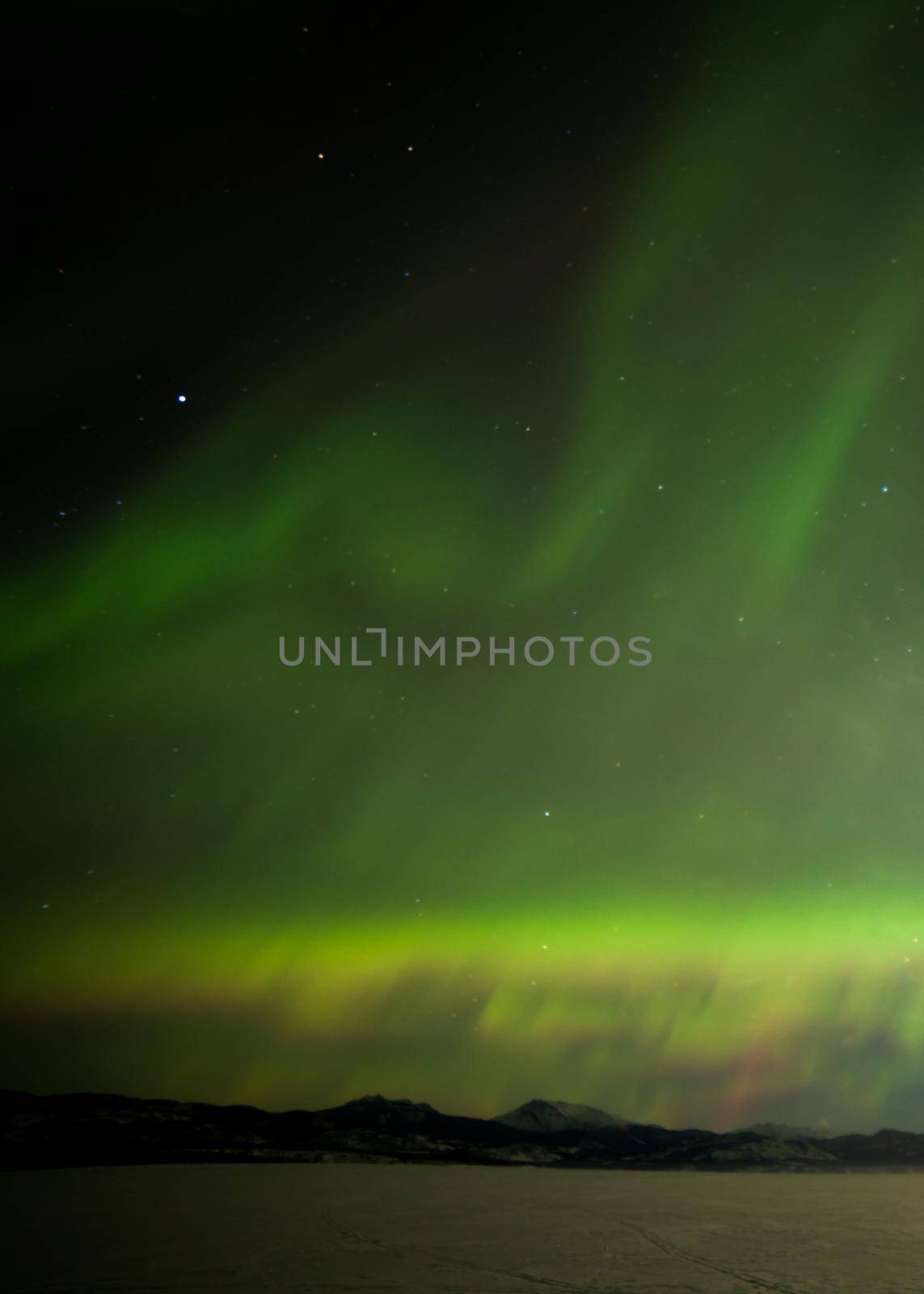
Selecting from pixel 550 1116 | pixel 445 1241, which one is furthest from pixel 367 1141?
pixel 550 1116

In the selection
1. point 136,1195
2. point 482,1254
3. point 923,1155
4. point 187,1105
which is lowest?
point 923,1155

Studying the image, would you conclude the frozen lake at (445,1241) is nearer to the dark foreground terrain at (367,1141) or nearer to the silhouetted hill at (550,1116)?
the dark foreground terrain at (367,1141)

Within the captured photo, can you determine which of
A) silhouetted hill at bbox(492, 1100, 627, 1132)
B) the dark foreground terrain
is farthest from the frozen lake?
silhouetted hill at bbox(492, 1100, 627, 1132)

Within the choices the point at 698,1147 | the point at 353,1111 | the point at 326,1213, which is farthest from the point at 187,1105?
the point at 326,1213

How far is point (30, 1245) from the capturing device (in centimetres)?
1259

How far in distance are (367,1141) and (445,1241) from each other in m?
71.5

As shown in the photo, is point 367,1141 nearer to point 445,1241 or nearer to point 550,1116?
point 445,1241

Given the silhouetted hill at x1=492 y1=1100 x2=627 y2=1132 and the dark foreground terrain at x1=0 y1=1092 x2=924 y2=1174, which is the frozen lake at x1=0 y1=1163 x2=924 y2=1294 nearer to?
the dark foreground terrain at x1=0 y1=1092 x2=924 y2=1174

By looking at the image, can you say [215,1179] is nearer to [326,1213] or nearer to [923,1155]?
[326,1213]

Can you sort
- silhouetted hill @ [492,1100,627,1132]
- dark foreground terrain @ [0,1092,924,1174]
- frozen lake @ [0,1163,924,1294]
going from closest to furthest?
frozen lake @ [0,1163,924,1294], dark foreground terrain @ [0,1092,924,1174], silhouetted hill @ [492,1100,627,1132]

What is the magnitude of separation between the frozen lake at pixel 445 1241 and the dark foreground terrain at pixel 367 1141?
3164cm

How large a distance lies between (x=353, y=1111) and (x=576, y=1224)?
106083 mm

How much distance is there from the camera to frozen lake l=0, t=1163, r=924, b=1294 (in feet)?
33.8

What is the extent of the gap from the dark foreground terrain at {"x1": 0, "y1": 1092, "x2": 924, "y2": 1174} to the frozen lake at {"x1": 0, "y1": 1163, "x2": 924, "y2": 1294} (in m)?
31.6
